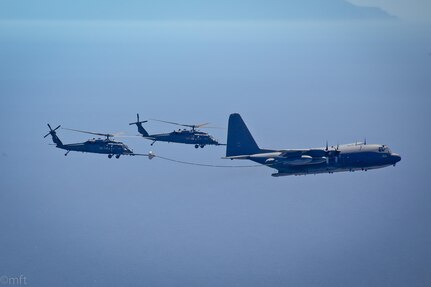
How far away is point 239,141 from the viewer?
104 meters

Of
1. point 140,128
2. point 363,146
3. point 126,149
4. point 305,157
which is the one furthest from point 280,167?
point 140,128

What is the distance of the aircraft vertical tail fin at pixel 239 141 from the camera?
10400 cm

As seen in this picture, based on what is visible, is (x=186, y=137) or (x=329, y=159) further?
(x=186, y=137)

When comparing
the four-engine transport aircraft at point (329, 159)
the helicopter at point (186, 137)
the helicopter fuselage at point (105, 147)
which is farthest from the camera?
the helicopter at point (186, 137)

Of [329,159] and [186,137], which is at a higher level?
[186,137]

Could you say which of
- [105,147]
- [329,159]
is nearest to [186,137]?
[105,147]

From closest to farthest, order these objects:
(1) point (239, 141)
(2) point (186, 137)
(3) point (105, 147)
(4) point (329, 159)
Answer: (4) point (329, 159) → (1) point (239, 141) → (3) point (105, 147) → (2) point (186, 137)

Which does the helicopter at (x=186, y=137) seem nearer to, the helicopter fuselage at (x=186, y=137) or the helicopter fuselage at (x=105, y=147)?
the helicopter fuselage at (x=186, y=137)

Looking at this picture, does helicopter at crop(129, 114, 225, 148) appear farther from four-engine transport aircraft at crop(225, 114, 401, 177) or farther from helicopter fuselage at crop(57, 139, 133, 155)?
four-engine transport aircraft at crop(225, 114, 401, 177)

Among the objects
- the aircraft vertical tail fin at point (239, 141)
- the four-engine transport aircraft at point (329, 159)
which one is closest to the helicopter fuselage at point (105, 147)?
the aircraft vertical tail fin at point (239, 141)

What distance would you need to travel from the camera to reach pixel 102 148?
4852 inches

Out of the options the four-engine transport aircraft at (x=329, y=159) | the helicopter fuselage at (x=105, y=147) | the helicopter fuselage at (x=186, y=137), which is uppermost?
the helicopter fuselage at (x=186, y=137)

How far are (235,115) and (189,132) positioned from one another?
27.8m

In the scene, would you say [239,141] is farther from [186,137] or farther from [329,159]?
[186,137]
